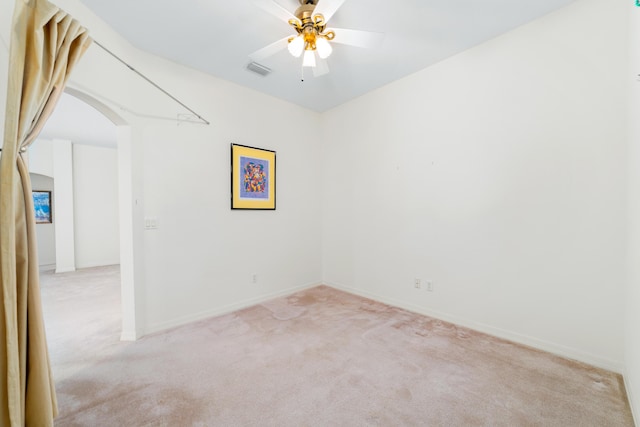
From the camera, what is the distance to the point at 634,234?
5.23ft

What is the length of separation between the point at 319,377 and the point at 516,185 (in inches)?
92.0

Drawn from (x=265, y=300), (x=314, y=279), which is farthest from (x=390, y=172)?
(x=265, y=300)

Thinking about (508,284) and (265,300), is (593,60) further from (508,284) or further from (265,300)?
(265,300)

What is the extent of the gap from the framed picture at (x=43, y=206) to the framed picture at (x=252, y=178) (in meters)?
5.64

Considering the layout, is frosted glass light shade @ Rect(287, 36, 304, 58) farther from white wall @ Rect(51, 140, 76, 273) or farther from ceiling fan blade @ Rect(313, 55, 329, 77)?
white wall @ Rect(51, 140, 76, 273)

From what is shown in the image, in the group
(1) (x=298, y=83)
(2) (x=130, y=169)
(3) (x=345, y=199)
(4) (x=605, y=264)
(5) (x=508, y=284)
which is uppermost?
(1) (x=298, y=83)

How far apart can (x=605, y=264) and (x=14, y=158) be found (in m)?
3.74

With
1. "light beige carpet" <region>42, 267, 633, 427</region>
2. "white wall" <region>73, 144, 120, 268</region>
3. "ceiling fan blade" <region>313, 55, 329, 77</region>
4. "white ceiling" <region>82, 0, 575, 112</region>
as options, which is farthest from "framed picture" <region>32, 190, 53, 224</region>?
"ceiling fan blade" <region>313, 55, 329, 77</region>

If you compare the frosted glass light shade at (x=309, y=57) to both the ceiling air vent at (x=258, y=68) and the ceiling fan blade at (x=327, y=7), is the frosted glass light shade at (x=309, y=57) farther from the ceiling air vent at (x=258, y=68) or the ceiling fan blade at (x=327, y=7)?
the ceiling air vent at (x=258, y=68)

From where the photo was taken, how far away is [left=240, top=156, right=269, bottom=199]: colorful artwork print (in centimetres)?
332

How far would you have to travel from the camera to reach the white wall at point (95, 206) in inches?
222

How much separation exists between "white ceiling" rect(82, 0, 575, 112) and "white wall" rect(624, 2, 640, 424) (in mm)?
775

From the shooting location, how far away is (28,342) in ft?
4.31

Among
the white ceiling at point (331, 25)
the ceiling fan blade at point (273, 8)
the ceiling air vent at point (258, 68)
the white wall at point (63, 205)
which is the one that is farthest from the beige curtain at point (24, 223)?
the white wall at point (63, 205)
